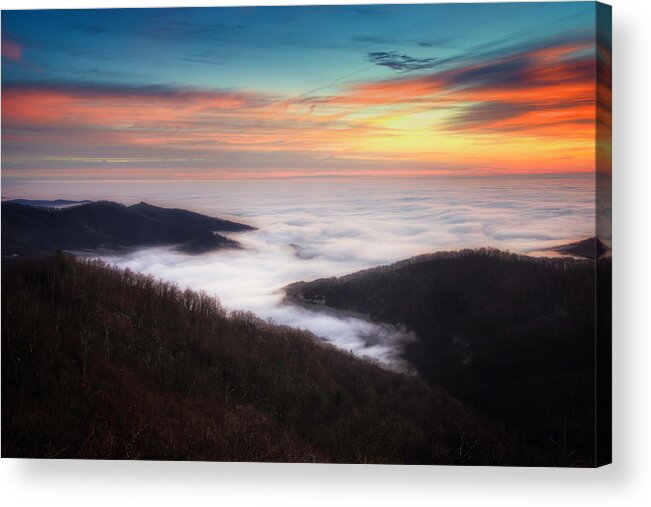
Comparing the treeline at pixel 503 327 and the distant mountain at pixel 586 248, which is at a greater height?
the distant mountain at pixel 586 248

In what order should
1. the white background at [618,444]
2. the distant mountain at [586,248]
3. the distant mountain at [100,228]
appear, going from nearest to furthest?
1. the distant mountain at [586,248]
2. the white background at [618,444]
3. the distant mountain at [100,228]

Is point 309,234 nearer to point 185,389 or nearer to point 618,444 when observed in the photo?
point 185,389

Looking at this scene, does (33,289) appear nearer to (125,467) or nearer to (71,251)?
(71,251)

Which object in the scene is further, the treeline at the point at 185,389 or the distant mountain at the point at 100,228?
the distant mountain at the point at 100,228

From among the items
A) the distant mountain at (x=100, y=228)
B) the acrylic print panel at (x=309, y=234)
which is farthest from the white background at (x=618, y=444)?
the distant mountain at (x=100, y=228)

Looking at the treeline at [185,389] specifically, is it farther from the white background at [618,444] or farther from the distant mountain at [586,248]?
the distant mountain at [586,248]

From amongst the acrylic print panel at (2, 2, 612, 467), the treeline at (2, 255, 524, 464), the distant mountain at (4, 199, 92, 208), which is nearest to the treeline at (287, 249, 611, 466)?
the acrylic print panel at (2, 2, 612, 467)

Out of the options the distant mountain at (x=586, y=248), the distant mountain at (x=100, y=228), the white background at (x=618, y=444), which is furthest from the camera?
the distant mountain at (x=100, y=228)
